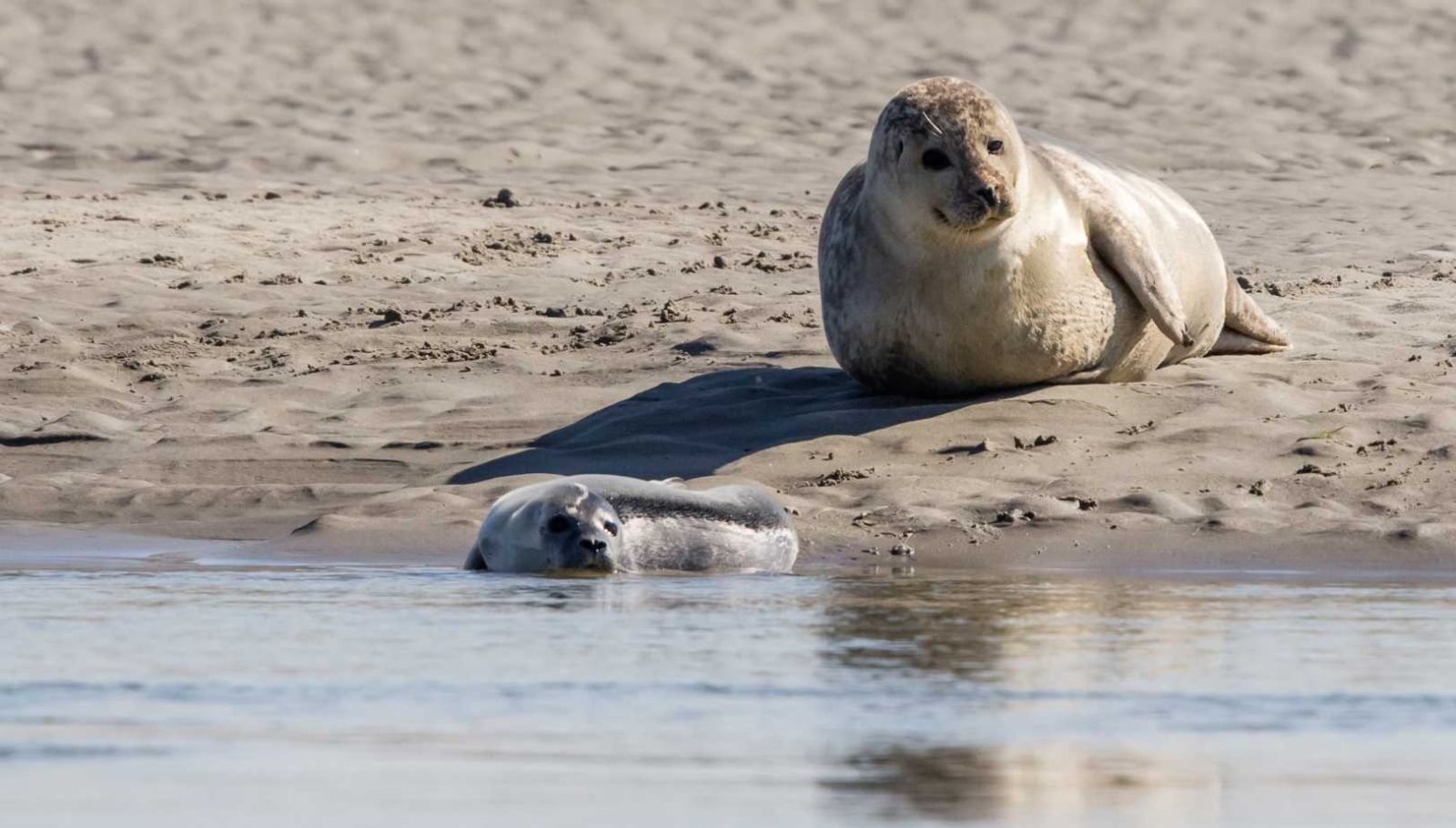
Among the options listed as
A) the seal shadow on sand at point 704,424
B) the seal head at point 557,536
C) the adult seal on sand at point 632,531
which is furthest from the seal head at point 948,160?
the seal head at point 557,536

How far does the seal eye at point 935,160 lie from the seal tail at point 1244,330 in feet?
7.24

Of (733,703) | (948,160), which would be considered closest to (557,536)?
(948,160)

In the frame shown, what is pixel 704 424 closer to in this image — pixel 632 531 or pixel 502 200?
pixel 632 531

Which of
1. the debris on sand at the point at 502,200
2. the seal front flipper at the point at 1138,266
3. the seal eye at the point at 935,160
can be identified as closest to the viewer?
the seal eye at the point at 935,160

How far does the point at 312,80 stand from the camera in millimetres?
18625

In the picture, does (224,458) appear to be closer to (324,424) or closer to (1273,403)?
(324,424)

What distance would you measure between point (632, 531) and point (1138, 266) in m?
2.62

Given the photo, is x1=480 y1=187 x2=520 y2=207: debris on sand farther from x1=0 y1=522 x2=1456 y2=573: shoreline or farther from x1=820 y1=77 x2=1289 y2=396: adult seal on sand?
x1=0 y1=522 x2=1456 y2=573: shoreline

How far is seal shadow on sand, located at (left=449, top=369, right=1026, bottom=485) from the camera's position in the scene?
877 centimetres

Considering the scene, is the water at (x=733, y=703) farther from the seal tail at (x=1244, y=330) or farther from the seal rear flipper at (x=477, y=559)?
the seal tail at (x=1244, y=330)

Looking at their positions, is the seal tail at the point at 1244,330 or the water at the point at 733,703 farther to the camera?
the seal tail at the point at 1244,330

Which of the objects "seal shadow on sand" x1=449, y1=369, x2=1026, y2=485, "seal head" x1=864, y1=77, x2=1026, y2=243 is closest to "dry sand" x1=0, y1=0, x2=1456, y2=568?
"seal shadow on sand" x1=449, y1=369, x2=1026, y2=485

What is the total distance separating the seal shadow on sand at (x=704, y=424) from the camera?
8766 millimetres

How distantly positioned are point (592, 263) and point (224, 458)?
3.71 meters
